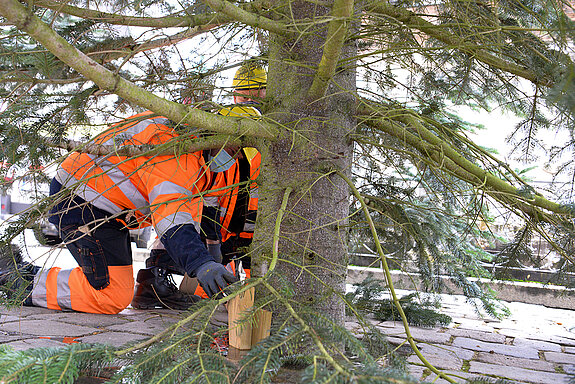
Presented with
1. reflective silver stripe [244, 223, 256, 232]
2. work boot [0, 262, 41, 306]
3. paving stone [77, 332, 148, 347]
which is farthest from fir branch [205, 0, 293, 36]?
reflective silver stripe [244, 223, 256, 232]

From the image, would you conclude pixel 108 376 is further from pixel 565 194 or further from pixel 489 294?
pixel 489 294

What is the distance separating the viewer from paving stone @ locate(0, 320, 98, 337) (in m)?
2.68

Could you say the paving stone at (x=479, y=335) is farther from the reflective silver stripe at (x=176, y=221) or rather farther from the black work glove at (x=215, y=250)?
the reflective silver stripe at (x=176, y=221)

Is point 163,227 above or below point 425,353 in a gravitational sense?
above

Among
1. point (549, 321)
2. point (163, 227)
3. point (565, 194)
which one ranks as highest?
point (565, 194)

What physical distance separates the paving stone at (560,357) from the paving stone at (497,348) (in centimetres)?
7

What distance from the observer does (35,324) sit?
293cm

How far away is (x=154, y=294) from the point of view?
4043 millimetres

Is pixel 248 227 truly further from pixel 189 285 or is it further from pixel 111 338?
pixel 111 338

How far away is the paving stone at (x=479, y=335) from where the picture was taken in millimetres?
3469

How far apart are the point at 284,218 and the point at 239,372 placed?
98 centimetres

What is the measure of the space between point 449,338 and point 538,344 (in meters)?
0.65

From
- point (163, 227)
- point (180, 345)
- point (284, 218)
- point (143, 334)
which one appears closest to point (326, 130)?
point (284, 218)

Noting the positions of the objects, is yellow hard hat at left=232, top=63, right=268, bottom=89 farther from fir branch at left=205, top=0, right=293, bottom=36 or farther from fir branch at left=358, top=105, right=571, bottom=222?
fir branch at left=358, top=105, right=571, bottom=222
